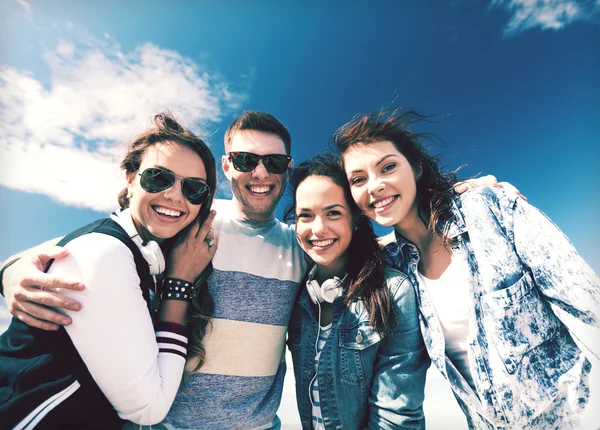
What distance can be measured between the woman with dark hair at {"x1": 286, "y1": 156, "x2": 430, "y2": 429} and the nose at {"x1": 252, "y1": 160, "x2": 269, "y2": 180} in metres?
0.41

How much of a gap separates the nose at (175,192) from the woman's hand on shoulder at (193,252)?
0.42 metres

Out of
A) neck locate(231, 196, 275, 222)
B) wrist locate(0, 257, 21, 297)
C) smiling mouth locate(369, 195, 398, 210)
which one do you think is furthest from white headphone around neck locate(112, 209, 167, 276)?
smiling mouth locate(369, 195, 398, 210)

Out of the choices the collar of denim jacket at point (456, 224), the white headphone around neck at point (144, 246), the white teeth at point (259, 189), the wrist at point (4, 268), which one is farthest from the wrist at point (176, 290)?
the collar of denim jacket at point (456, 224)

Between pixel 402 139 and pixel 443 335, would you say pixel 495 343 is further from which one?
pixel 402 139

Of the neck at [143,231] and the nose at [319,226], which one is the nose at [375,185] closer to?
the nose at [319,226]

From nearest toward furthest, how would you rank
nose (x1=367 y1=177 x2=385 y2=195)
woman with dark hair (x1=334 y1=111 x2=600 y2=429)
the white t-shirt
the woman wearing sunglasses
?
the woman wearing sunglasses < woman with dark hair (x1=334 y1=111 x2=600 y2=429) < the white t-shirt < nose (x1=367 y1=177 x2=385 y2=195)

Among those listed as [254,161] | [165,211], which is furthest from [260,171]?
[165,211]

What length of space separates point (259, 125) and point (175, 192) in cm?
152

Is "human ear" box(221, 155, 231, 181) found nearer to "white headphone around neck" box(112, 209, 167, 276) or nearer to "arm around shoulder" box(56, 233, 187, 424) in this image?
"white headphone around neck" box(112, 209, 167, 276)

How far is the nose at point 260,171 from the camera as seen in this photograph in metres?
4.05

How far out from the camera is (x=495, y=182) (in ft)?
12.0

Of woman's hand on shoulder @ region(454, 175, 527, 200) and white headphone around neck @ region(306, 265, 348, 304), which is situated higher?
woman's hand on shoulder @ region(454, 175, 527, 200)

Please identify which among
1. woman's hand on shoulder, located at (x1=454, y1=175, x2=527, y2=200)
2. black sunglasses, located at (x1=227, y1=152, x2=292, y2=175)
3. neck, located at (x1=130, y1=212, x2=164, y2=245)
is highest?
black sunglasses, located at (x1=227, y1=152, x2=292, y2=175)

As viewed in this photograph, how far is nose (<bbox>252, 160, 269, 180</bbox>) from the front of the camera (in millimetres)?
4047
